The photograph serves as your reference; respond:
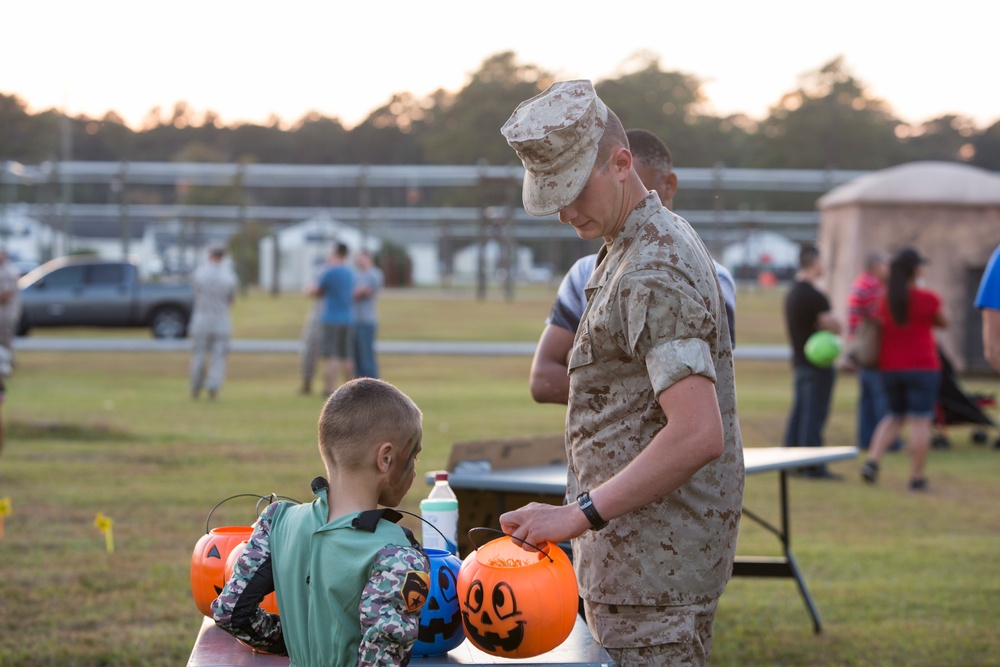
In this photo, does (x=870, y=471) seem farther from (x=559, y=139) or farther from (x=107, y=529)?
(x=559, y=139)

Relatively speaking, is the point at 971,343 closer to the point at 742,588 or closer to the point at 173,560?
the point at 742,588

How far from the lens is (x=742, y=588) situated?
23.2 ft

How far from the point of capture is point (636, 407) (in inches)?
102

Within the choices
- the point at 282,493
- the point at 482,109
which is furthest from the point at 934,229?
the point at 482,109

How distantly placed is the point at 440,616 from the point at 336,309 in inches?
526

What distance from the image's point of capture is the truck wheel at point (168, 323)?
92.0 feet

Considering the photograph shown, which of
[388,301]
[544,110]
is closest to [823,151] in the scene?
[388,301]

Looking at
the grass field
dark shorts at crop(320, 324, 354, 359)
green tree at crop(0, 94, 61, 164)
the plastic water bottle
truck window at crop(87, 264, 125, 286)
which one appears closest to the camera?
the plastic water bottle

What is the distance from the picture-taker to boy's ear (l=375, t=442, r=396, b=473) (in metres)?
2.61

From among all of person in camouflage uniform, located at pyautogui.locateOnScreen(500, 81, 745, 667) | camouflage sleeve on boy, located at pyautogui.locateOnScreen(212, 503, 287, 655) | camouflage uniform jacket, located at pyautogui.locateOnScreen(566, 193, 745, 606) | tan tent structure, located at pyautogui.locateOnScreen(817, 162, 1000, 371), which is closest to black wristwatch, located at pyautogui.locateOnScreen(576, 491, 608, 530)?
person in camouflage uniform, located at pyautogui.locateOnScreen(500, 81, 745, 667)

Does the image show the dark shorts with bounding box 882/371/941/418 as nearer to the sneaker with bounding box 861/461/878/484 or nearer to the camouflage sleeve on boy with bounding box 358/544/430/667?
the sneaker with bounding box 861/461/878/484

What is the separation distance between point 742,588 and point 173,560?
3.61 metres

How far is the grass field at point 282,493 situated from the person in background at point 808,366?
0.49m

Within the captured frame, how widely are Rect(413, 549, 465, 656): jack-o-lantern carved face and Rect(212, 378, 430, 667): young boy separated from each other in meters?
0.23
